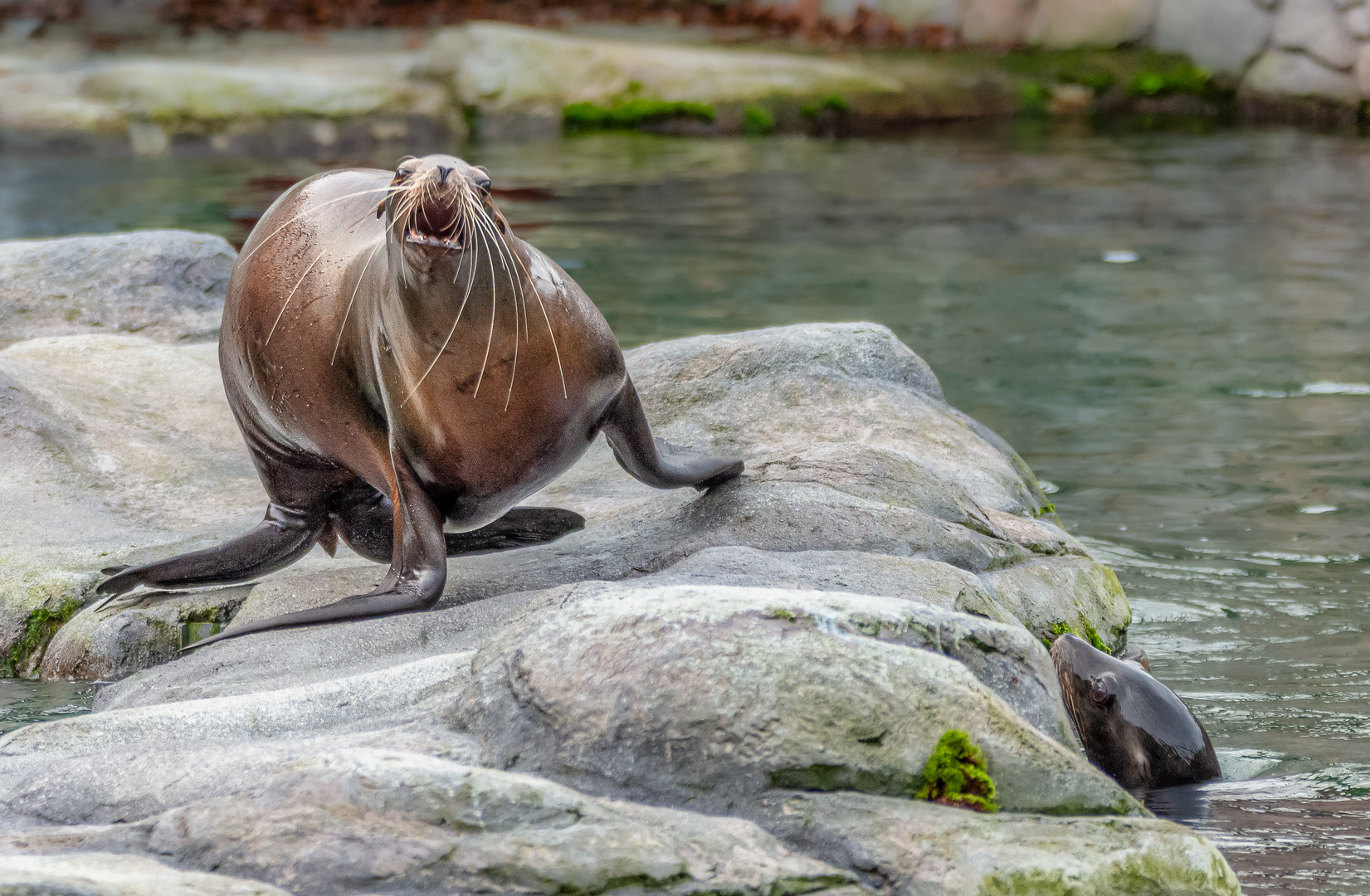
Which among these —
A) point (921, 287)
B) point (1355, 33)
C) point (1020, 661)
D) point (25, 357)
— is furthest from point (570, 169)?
point (1020, 661)

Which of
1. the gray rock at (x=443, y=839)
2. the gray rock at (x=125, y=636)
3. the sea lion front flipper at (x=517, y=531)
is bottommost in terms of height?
the gray rock at (x=125, y=636)

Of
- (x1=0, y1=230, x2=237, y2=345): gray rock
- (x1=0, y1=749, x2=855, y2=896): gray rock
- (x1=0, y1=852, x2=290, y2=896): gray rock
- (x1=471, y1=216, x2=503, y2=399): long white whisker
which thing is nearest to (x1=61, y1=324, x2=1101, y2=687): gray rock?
(x1=471, y1=216, x2=503, y2=399): long white whisker

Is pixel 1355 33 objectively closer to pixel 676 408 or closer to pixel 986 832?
pixel 676 408

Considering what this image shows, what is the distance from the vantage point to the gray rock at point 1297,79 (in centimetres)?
1627

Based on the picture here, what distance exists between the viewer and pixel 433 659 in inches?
128

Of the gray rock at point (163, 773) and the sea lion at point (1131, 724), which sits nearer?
the gray rock at point (163, 773)

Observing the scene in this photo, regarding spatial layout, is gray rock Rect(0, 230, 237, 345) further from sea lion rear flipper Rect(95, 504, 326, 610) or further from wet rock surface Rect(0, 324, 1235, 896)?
wet rock surface Rect(0, 324, 1235, 896)

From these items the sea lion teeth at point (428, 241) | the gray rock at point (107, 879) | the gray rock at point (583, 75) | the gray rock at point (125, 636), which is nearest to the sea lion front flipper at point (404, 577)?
the gray rock at point (125, 636)

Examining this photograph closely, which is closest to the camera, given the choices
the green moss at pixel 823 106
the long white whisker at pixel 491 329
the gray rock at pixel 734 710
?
the gray rock at pixel 734 710

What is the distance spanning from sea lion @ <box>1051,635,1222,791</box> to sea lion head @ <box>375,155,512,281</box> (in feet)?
5.35

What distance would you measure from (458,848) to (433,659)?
88cm

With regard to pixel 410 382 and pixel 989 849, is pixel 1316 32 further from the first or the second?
pixel 989 849

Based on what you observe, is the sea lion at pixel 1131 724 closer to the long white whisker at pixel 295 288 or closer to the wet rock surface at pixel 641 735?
the wet rock surface at pixel 641 735

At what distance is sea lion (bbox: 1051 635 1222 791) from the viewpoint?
3688 millimetres
